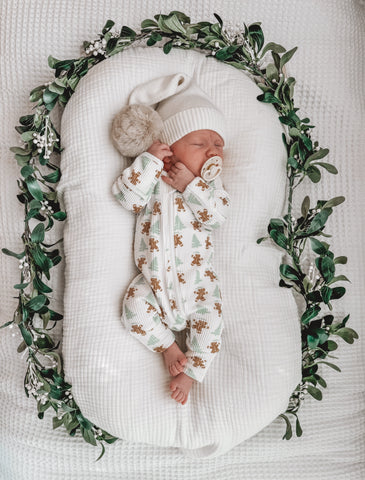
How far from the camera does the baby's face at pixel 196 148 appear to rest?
1.22 m

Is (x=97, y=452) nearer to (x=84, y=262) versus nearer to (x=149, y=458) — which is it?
(x=149, y=458)

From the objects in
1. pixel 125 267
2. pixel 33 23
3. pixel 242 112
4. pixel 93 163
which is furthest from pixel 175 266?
pixel 33 23

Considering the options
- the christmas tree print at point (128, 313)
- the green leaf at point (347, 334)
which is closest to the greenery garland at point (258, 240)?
the green leaf at point (347, 334)

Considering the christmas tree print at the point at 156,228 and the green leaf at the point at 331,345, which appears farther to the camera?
the green leaf at the point at 331,345

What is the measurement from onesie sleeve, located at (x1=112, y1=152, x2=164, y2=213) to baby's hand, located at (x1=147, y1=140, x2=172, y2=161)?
0.04 feet

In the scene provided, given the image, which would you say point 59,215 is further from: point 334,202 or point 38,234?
point 334,202

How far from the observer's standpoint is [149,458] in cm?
142

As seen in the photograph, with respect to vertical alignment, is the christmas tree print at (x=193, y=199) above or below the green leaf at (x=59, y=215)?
above

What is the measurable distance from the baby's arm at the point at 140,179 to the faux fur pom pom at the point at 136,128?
0.03 metres

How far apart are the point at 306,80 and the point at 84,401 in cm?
111

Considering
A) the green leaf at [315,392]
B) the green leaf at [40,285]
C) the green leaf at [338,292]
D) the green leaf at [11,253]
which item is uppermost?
the green leaf at [11,253]

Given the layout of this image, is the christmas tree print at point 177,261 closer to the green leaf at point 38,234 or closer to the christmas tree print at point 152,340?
the christmas tree print at point 152,340

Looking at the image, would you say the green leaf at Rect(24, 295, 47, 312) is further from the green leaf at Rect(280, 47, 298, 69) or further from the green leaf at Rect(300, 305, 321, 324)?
the green leaf at Rect(280, 47, 298, 69)

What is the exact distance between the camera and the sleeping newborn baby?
1.21 meters
